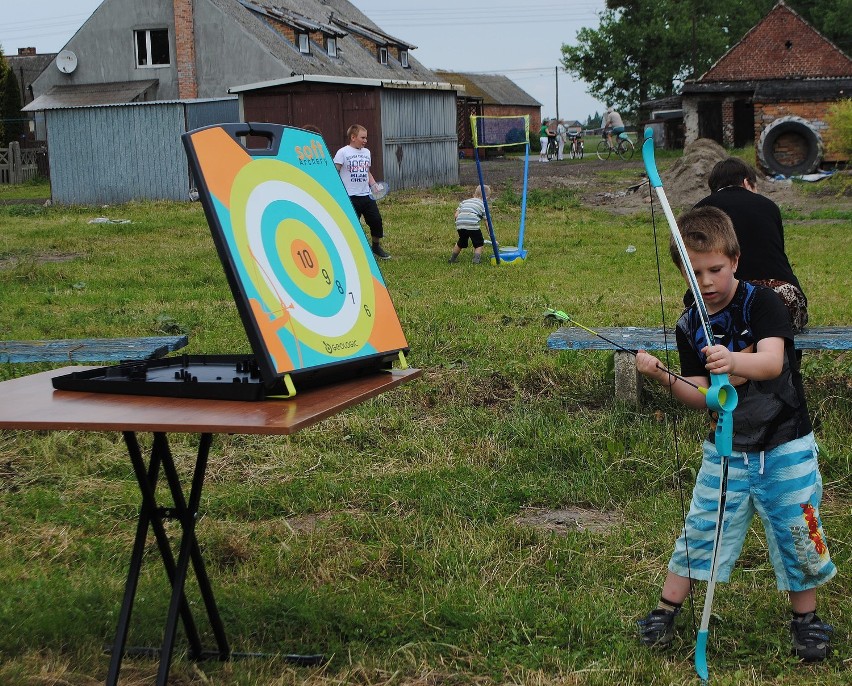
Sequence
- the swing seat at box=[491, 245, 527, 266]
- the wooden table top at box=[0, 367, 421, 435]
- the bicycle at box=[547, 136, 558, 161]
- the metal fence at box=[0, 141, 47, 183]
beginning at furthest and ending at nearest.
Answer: the bicycle at box=[547, 136, 558, 161] < the metal fence at box=[0, 141, 47, 183] < the swing seat at box=[491, 245, 527, 266] < the wooden table top at box=[0, 367, 421, 435]

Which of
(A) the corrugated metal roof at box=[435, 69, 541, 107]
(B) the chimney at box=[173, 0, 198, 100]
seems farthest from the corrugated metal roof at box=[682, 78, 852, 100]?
(A) the corrugated metal roof at box=[435, 69, 541, 107]

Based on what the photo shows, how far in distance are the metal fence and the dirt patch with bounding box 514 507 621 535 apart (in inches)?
1533

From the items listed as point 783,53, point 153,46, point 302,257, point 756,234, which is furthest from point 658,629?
point 783,53

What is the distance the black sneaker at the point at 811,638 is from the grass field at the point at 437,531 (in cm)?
5

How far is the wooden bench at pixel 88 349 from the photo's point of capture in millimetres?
6691

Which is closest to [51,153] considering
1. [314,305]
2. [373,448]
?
[373,448]

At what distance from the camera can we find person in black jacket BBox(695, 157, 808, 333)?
6.26 metres

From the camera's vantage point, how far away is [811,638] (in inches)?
149

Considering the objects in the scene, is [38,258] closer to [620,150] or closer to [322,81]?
[322,81]

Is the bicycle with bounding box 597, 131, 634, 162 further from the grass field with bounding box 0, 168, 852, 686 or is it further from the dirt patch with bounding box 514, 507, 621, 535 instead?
Result: the dirt patch with bounding box 514, 507, 621, 535

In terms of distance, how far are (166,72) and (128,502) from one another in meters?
30.9

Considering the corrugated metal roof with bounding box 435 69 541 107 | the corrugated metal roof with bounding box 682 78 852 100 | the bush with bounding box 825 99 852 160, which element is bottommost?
the bush with bounding box 825 99 852 160

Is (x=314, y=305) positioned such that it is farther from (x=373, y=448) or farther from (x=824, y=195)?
(x=824, y=195)

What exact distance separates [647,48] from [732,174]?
56106 mm
